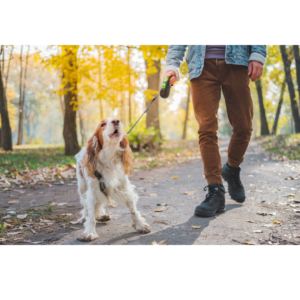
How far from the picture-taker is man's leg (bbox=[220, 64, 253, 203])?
117 inches

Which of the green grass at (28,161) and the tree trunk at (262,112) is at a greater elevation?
the tree trunk at (262,112)

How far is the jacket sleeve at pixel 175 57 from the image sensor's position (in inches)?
121

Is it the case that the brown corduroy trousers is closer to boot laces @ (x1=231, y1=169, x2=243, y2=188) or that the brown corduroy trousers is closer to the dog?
boot laces @ (x1=231, y1=169, x2=243, y2=188)

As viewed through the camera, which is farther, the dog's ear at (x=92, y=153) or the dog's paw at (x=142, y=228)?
the dog's ear at (x=92, y=153)

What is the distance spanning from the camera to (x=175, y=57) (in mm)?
3133

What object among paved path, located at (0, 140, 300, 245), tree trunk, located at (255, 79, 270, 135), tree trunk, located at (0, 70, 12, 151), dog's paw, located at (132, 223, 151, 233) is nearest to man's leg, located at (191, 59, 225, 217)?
paved path, located at (0, 140, 300, 245)

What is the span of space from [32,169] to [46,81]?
13.2 m

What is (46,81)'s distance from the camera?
1775cm

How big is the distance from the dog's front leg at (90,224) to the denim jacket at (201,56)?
1565 mm

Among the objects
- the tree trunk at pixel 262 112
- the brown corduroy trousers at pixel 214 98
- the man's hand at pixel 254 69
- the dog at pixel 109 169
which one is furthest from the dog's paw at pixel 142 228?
the tree trunk at pixel 262 112

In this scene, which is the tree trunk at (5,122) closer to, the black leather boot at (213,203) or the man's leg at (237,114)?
the man's leg at (237,114)

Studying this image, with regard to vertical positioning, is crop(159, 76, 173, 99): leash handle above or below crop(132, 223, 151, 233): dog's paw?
above

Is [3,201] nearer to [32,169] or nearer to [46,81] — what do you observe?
[32,169]
